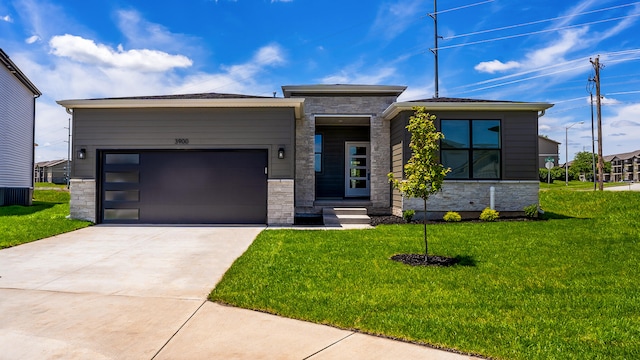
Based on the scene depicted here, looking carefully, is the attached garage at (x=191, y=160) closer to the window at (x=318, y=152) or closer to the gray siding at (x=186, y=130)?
the gray siding at (x=186, y=130)

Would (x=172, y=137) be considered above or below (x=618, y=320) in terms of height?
above

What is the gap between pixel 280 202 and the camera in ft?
37.5

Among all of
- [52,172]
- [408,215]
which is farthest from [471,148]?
[52,172]

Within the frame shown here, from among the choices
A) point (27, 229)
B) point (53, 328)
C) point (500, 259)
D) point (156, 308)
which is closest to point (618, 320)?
point (500, 259)

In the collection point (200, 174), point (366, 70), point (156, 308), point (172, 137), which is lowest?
point (156, 308)

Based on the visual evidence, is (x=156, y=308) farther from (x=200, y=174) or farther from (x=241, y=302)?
(x=200, y=174)

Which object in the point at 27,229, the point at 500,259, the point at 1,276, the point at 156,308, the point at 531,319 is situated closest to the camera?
the point at 531,319

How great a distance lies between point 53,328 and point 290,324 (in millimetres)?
2193

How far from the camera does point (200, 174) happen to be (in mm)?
11656

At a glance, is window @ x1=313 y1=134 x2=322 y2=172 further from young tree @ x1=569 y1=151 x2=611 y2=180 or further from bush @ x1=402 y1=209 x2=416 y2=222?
young tree @ x1=569 y1=151 x2=611 y2=180

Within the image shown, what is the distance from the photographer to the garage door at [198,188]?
1160 cm

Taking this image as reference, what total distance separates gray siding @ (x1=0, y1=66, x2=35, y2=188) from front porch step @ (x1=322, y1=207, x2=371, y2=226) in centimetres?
1555

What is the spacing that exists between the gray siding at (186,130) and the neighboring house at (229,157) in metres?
0.03

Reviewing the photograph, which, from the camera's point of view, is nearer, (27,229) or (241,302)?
(241,302)
